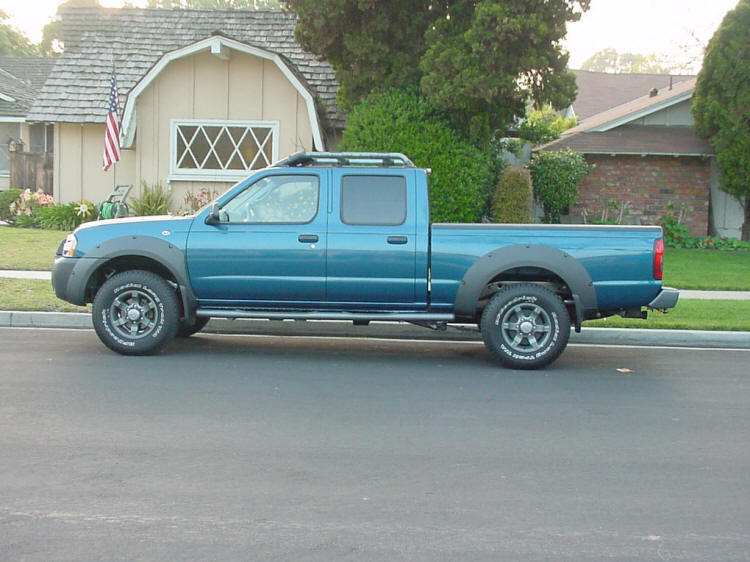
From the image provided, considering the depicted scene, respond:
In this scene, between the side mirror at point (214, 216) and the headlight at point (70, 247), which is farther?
the headlight at point (70, 247)

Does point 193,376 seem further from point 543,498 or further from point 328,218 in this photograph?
point 543,498

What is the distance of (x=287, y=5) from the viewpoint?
18.4 meters

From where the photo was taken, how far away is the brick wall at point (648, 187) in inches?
912

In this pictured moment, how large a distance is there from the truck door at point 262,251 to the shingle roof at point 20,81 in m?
23.5

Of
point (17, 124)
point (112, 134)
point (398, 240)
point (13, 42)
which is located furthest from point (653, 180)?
point (13, 42)

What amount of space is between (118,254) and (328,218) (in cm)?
211

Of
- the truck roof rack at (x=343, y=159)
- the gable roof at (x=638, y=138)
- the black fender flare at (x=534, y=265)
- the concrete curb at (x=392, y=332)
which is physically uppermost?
the gable roof at (x=638, y=138)

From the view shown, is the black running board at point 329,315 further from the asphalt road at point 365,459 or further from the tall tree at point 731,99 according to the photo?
the tall tree at point 731,99

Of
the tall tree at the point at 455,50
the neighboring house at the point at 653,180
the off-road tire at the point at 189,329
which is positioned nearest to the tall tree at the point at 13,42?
the neighboring house at the point at 653,180

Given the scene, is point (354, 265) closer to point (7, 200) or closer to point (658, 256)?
point (658, 256)

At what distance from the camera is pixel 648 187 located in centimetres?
2331

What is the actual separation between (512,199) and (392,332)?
854 centimetres

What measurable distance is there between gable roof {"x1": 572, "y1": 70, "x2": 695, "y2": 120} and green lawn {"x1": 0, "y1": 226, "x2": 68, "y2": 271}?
2227cm

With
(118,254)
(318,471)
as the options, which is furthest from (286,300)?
(318,471)
